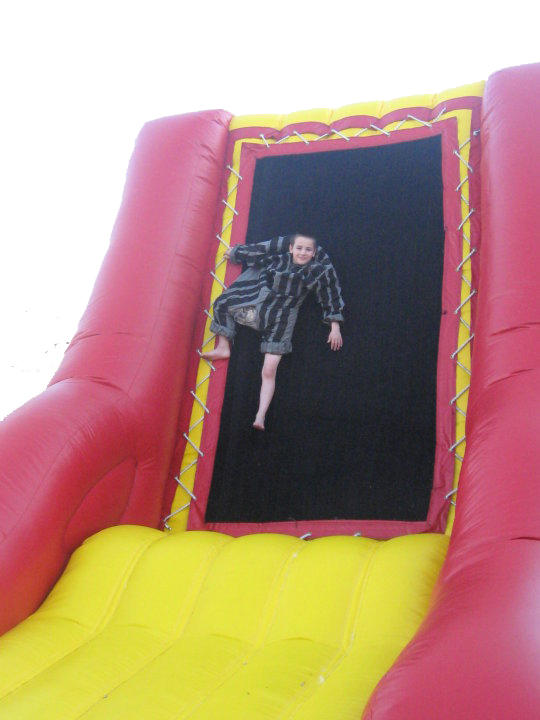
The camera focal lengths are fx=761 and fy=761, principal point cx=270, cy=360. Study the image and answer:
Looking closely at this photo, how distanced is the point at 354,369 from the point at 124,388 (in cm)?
72

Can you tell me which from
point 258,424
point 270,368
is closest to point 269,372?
point 270,368

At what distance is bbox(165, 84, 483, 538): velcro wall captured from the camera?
224 cm

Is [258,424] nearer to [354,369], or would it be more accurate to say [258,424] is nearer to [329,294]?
[354,369]

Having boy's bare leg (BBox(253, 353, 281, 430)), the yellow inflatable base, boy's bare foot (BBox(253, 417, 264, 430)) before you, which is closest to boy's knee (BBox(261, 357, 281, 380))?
boy's bare leg (BBox(253, 353, 281, 430))

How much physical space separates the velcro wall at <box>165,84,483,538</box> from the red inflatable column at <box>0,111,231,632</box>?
0.13 meters

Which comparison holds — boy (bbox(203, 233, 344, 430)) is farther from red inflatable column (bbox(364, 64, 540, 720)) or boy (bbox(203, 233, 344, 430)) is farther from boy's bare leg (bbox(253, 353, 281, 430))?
red inflatable column (bbox(364, 64, 540, 720))

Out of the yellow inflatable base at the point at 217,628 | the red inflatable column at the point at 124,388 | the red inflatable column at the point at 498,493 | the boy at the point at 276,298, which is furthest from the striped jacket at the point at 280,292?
the yellow inflatable base at the point at 217,628

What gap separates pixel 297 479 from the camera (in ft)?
7.55

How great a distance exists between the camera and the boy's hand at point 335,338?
2.46m

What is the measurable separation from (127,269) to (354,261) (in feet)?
2.49

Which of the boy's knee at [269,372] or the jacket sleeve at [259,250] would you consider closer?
the boy's knee at [269,372]

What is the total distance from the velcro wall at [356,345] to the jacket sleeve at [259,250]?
56mm

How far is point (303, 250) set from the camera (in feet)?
8.46

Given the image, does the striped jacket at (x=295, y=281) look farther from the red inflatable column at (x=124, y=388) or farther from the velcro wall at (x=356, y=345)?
the red inflatable column at (x=124, y=388)
